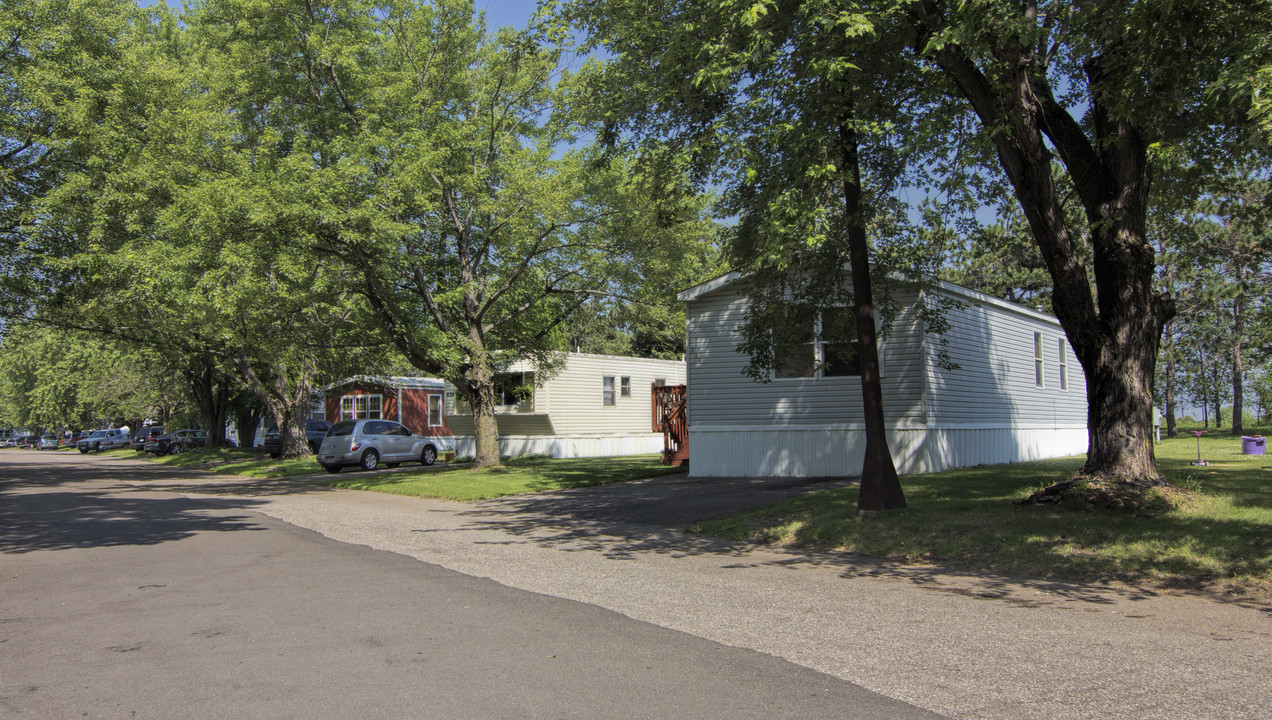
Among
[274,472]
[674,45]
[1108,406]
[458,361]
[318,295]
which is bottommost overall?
[274,472]

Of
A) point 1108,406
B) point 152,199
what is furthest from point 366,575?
point 152,199

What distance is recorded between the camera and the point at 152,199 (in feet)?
72.3

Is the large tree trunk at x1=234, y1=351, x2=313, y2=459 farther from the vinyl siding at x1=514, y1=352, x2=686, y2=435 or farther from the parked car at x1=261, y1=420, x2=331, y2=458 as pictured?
the vinyl siding at x1=514, y1=352, x2=686, y2=435

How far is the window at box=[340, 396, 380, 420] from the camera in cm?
3881

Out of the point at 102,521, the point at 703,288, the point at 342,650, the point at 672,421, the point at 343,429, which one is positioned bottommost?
the point at 102,521

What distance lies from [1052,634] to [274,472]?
25.8m

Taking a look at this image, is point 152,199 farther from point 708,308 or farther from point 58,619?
point 58,619

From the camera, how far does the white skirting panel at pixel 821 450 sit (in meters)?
17.5

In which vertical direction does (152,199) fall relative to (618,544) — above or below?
above

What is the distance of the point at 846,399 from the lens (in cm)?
1811

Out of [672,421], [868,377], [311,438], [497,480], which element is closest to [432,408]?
[311,438]

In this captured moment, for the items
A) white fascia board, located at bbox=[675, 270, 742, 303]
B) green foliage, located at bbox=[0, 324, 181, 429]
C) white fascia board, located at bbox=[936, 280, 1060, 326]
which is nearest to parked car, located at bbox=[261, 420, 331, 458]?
green foliage, located at bbox=[0, 324, 181, 429]

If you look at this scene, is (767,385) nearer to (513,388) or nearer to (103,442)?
(513,388)

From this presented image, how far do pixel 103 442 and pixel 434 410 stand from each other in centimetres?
3168
